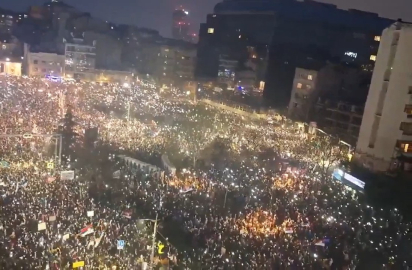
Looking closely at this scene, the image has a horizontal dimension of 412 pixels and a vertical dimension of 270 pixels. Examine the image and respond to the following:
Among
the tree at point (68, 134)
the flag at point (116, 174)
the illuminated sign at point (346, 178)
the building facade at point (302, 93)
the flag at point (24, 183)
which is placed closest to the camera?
the flag at point (24, 183)

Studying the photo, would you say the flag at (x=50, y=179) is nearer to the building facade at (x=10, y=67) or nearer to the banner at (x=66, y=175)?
the banner at (x=66, y=175)

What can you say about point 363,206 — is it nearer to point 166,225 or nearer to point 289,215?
point 289,215

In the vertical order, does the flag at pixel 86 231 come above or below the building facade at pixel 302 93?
below

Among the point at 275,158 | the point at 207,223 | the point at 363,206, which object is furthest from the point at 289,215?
the point at 275,158

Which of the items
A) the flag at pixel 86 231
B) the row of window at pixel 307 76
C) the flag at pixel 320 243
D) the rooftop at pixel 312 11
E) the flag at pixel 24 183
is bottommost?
the flag at pixel 86 231

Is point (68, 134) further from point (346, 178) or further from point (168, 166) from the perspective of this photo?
point (346, 178)

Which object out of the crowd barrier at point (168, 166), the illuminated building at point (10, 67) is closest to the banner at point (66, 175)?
the crowd barrier at point (168, 166)

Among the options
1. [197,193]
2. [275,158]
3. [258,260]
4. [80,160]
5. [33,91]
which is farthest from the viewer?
[33,91]
